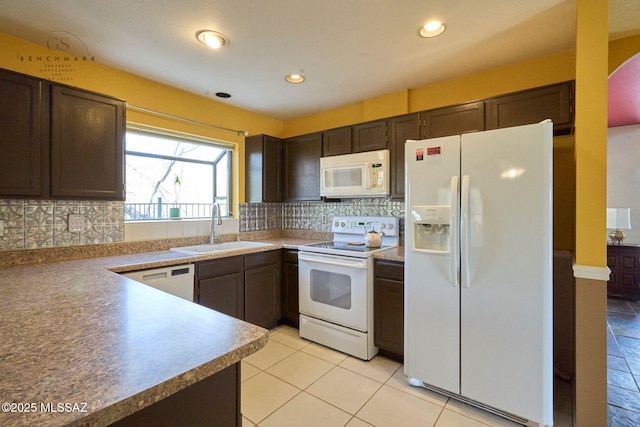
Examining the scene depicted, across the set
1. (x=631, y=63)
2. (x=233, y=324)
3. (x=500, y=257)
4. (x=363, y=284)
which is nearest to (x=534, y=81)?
(x=631, y=63)

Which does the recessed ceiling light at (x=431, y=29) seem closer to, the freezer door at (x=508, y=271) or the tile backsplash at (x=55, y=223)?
the freezer door at (x=508, y=271)

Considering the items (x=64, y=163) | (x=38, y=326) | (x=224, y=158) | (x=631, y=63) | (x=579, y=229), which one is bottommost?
(x=38, y=326)

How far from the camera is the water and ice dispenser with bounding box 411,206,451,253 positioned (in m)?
1.89

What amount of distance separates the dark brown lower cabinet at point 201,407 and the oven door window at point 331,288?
67.5 inches

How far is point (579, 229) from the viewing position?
63.4 inches

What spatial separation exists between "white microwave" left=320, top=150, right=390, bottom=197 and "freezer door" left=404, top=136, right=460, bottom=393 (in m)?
0.66

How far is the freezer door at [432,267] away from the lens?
1860 mm

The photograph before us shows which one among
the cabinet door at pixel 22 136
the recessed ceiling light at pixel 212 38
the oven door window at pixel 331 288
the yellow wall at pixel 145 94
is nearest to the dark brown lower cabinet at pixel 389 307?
the oven door window at pixel 331 288

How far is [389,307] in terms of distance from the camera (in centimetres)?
235

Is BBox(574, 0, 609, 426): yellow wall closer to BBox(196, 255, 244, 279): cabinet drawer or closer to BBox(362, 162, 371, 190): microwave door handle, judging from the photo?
BBox(362, 162, 371, 190): microwave door handle

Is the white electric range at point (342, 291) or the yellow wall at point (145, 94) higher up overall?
the yellow wall at point (145, 94)

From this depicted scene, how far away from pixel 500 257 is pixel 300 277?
1.76 m

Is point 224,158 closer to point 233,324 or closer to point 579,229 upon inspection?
point 233,324

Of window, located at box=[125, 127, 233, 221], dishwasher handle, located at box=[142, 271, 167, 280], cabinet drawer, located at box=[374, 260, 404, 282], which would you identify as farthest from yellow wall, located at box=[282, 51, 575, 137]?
dishwasher handle, located at box=[142, 271, 167, 280]
